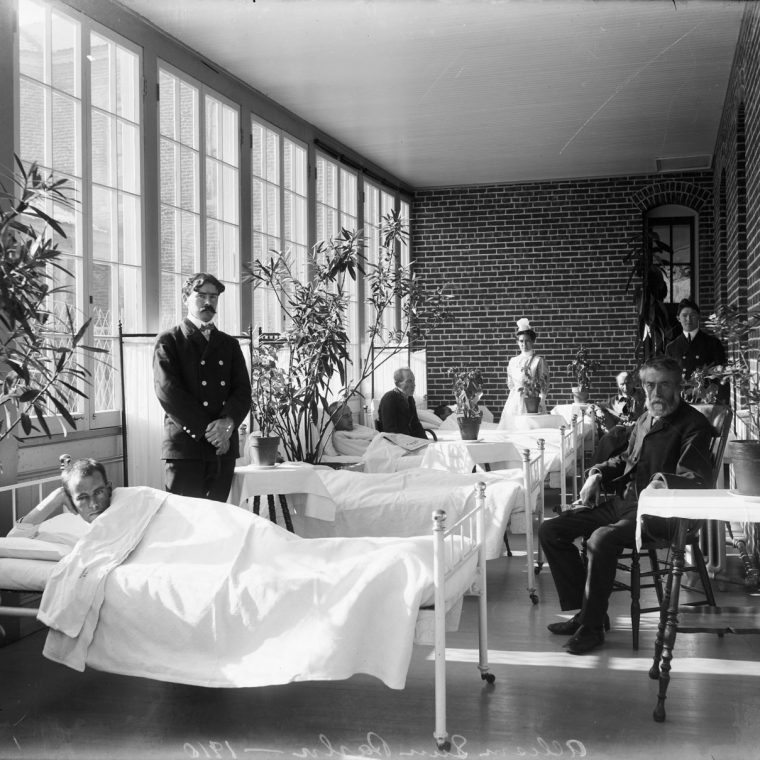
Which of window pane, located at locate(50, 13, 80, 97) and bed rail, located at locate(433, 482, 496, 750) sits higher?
window pane, located at locate(50, 13, 80, 97)

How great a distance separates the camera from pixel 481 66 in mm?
7500

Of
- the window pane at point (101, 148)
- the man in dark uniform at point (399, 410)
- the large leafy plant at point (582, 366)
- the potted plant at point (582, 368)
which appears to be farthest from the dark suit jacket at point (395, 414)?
the large leafy plant at point (582, 366)

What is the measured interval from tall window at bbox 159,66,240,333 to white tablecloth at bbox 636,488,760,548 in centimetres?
416

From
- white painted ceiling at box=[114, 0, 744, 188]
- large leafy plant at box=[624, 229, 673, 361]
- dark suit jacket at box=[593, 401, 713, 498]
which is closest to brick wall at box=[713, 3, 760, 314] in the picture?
white painted ceiling at box=[114, 0, 744, 188]

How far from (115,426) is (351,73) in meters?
3.50

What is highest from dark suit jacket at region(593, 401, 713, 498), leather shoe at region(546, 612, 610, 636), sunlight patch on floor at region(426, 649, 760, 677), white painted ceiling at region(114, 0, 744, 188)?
white painted ceiling at region(114, 0, 744, 188)

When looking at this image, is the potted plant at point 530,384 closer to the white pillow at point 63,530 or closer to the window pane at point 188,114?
the window pane at point 188,114

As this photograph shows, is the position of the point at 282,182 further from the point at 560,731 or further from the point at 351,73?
the point at 560,731

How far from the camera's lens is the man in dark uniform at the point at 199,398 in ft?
15.9

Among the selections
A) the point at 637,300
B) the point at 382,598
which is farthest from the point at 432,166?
the point at 382,598

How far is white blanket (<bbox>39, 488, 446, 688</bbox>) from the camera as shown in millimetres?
3033

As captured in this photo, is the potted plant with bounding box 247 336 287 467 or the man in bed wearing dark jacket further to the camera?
the potted plant with bounding box 247 336 287 467

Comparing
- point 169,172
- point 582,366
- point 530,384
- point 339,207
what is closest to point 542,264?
point 582,366

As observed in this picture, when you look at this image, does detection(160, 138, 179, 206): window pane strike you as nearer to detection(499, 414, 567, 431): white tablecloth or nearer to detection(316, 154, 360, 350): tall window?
detection(316, 154, 360, 350): tall window
